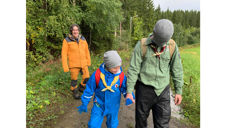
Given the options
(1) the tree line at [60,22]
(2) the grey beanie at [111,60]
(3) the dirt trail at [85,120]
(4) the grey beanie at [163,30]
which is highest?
(1) the tree line at [60,22]

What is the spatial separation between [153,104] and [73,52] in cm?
273

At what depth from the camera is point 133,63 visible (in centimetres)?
214

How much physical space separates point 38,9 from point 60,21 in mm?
1003

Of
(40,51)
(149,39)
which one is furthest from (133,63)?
(40,51)

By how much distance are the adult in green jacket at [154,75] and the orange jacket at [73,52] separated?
2.39 meters

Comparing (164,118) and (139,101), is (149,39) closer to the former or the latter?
(139,101)

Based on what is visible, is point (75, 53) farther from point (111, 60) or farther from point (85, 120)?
point (111, 60)

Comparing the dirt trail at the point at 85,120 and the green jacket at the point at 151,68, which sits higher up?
A: the green jacket at the point at 151,68

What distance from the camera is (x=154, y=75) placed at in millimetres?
2113

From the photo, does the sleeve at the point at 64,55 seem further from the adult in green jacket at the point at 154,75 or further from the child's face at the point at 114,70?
the adult in green jacket at the point at 154,75

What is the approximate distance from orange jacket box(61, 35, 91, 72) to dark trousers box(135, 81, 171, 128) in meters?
2.39

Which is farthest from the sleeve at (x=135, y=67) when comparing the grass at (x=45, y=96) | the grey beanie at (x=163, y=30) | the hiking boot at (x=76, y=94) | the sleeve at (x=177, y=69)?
the hiking boot at (x=76, y=94)

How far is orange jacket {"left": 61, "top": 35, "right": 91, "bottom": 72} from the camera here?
159 inches

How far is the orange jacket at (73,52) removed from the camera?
13.2 ft
